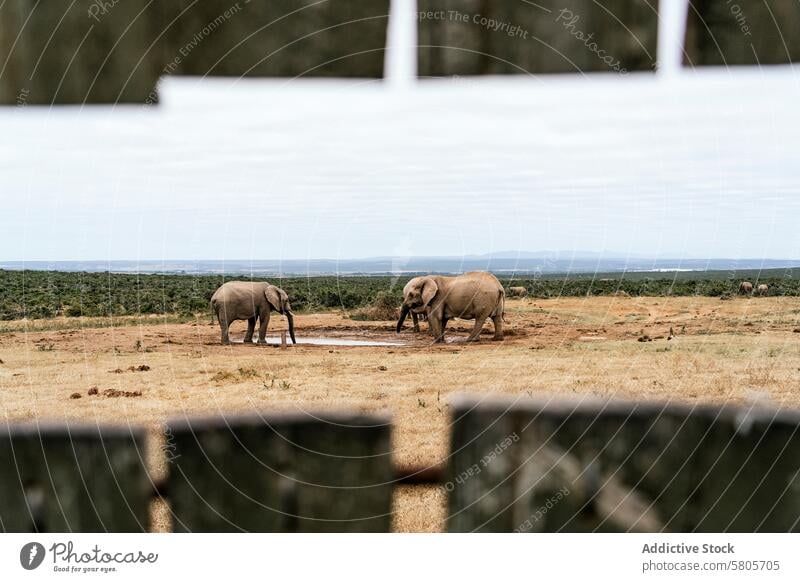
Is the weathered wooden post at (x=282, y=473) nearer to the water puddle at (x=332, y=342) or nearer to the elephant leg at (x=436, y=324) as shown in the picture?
the water puddle at (x=332, y=342)

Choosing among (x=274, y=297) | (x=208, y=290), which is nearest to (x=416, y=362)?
(x=274, y=297)

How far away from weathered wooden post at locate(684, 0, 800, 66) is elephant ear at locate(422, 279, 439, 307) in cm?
355

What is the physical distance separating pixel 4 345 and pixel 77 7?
136 inches

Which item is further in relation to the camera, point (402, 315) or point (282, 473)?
point (402, 315)

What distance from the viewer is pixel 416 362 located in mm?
5352

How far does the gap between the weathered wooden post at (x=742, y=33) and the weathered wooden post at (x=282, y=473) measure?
1.77 metres

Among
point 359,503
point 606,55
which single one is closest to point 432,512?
point 359,503

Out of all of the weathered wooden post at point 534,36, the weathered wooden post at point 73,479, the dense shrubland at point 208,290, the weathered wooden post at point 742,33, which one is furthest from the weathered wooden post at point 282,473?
the dense shrubland at point 208,290

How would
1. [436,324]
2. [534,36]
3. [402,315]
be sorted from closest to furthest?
[534,36], [436,324], [402,315]

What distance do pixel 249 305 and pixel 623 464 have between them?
12.1ft

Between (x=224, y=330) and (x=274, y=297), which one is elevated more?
(x=274, y=297)

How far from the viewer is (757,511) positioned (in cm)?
304
